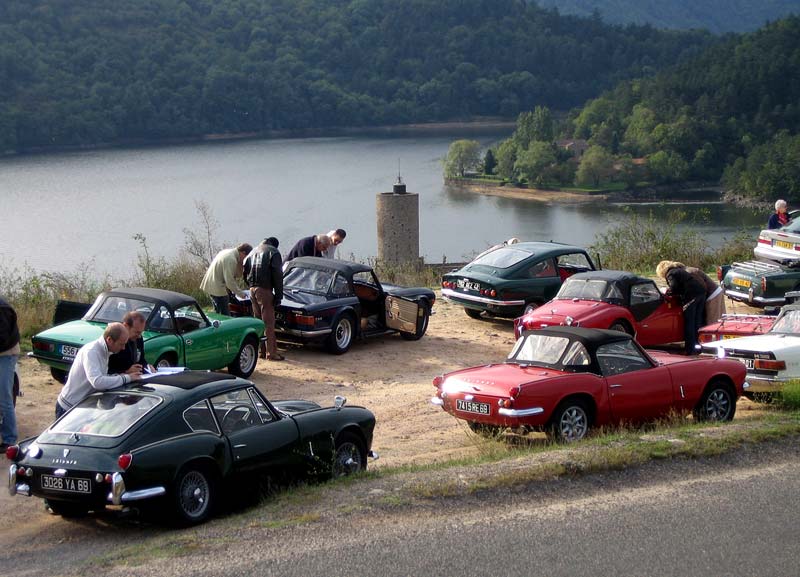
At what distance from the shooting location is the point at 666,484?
28.9 feet

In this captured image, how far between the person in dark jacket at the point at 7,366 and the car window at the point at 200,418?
2790 mm

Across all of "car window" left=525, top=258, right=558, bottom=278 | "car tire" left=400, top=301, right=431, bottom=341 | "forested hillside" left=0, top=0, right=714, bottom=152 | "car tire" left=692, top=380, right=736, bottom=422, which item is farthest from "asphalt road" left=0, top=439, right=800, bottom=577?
"forested hillside" left=0, top=0, right=714, bottom=152

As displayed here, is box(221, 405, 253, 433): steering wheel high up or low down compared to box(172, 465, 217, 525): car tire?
up

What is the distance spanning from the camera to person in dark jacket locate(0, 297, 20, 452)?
10109 mm

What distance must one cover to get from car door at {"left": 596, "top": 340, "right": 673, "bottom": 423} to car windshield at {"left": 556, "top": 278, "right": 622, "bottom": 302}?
5062mm

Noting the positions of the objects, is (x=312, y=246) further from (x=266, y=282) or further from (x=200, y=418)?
(x=200, y=418)

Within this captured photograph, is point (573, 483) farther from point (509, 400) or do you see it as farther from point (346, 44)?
point (346, 44)

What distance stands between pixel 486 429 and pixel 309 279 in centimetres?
605

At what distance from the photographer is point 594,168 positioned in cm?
12150

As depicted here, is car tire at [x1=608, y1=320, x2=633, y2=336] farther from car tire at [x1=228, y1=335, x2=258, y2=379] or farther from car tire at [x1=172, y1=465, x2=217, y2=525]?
car tire at [x1=172, y1=465, x2=217, y2=525]

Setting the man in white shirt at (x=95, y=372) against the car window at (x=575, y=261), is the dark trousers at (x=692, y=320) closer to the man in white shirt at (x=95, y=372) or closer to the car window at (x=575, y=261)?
the car window at (x=575, y=261)

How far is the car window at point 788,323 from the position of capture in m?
13.7

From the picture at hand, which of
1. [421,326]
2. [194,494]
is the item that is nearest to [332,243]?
[421,326]

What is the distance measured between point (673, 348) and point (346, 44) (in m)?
171
